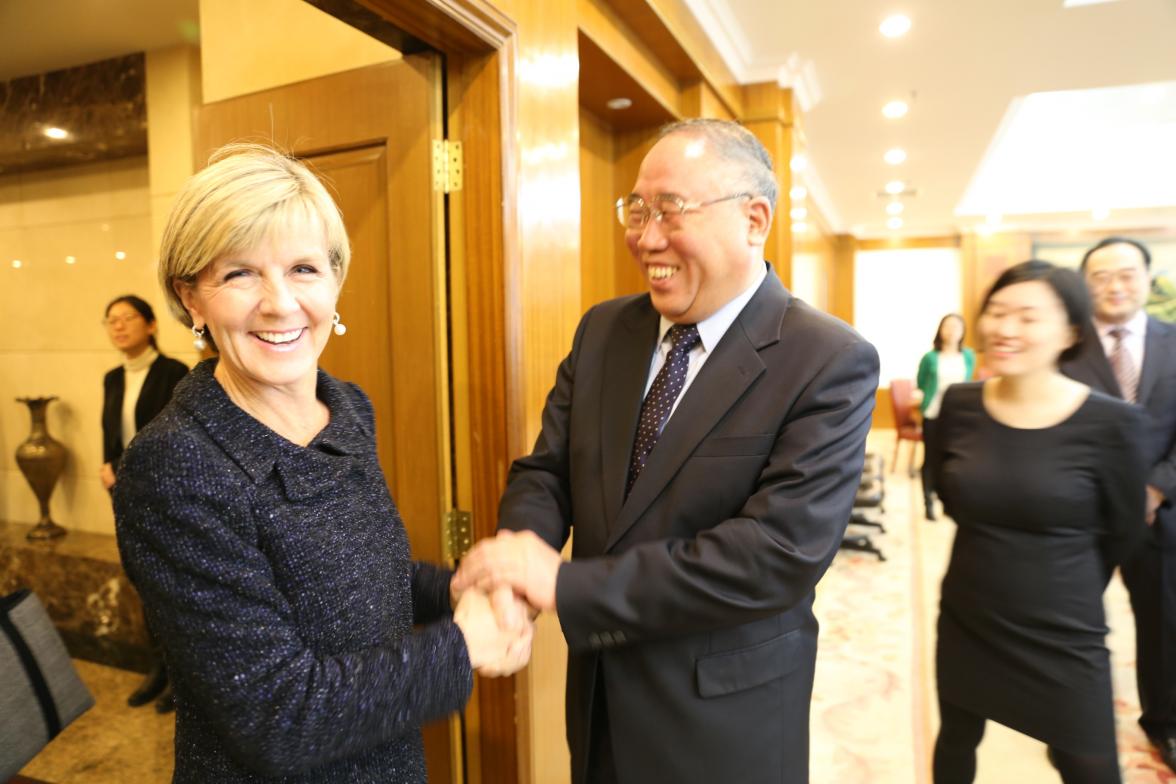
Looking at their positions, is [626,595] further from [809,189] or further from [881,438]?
[881,438]

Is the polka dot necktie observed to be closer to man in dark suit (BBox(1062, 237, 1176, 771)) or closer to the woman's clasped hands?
the woman's clasped hands

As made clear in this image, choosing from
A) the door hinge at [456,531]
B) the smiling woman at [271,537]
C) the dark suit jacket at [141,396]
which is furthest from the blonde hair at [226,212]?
the dark suit jacket at [141,396]

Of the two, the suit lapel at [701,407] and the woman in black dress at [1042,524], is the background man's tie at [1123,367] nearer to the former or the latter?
the woman in black dress at [1042,524]

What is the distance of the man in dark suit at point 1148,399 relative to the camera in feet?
7.99

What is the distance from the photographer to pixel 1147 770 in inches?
102

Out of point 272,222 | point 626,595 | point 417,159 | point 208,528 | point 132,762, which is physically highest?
point 417,159

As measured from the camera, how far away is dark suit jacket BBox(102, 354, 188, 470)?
311cm

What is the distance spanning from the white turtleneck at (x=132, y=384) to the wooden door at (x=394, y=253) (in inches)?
63.4

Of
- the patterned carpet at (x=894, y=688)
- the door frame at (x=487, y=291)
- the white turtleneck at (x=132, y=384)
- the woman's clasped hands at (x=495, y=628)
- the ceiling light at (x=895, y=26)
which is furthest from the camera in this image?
the ceiling light at (x=895, y=26)

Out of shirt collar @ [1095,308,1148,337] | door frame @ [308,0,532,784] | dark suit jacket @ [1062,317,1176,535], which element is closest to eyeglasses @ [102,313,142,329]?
door frame @ [308,0,532,784]

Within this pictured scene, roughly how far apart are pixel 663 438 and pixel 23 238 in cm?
463

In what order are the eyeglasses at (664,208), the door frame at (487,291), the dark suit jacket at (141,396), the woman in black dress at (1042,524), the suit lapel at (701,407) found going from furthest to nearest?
the dark suit jacket at (141,396) → the door frame at (487,291) → the woman in black dress at (1042,524) → the eyeglasses at (664,208) → the suit lapel at (701,407)

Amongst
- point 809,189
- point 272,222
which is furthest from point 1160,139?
point 272,222

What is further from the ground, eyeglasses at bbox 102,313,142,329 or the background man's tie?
eyeglasses at bbox 102,313,142,329
